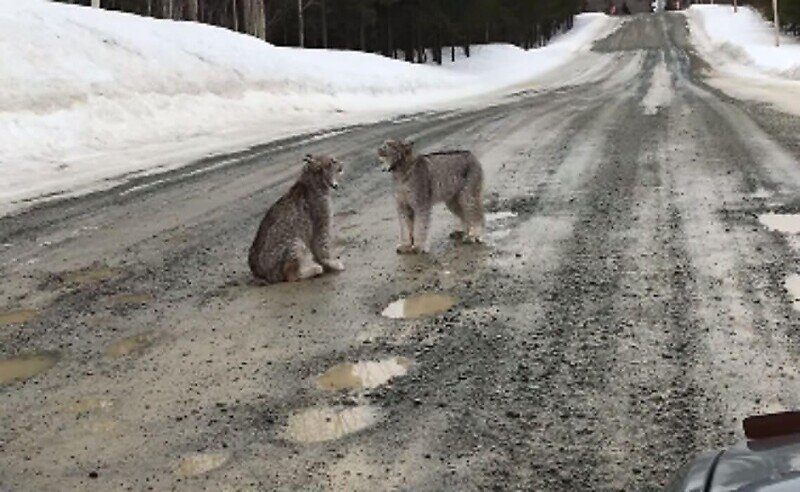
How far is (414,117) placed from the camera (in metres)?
22.1

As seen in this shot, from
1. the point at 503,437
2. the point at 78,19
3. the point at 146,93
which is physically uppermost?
the point at 78,19

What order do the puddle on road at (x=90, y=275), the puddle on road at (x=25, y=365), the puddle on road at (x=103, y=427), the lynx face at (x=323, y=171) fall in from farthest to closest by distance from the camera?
the puddle on road at (x=90, y=275), the lynx face at (x=323, y=171), the puddle on road at (x=25, y=365), the puddle on road at (x=103, y=427)

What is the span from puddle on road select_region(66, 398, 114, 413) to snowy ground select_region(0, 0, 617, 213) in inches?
279

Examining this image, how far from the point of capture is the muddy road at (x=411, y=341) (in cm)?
409

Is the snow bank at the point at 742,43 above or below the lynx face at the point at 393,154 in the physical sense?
above

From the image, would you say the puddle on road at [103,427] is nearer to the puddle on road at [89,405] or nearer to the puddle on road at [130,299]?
the puddle on road at [89,405]

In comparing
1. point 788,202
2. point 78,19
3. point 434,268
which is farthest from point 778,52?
point 434,268

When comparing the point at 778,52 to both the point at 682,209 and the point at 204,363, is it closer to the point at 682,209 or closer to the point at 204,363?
the point at 682,209

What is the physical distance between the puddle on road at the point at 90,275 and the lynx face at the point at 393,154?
96.7 inches

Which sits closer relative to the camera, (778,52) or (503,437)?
(503,437)

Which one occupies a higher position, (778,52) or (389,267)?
(778,52)

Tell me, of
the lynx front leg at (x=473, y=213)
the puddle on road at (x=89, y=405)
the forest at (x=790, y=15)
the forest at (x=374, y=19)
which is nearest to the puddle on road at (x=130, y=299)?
the puddle on road at (x=89, y=405)

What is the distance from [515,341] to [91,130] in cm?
1463

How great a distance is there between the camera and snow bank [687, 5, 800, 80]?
37.9 meters
